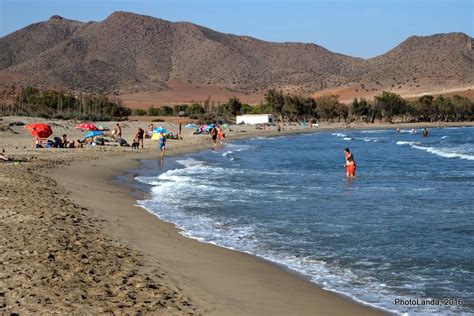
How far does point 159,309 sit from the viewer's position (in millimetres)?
6820

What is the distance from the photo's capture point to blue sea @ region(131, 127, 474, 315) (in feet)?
30.3

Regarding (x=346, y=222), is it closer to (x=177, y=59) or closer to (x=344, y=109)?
(x=344, y=109)

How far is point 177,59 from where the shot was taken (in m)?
182

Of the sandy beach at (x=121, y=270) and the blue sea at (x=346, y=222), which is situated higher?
the sandy beach at (x=121, y=270)

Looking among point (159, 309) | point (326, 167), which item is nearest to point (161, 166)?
point (326, 167)

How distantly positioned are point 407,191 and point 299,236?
9.31m

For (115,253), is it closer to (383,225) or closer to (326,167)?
(383,225)

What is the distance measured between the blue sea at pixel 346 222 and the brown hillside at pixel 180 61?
13020cm

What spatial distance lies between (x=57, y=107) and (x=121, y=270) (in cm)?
7227

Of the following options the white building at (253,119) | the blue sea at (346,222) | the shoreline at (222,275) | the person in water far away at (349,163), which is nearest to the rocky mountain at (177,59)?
the white building at (253,119)

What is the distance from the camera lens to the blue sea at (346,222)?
9234mm

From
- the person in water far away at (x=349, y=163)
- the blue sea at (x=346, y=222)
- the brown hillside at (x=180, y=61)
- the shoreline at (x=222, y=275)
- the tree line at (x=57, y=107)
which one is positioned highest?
the brown hillside at (x=180, y=61)

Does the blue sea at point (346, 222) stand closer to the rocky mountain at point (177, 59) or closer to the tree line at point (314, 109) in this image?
the tree line at point (314, 109)

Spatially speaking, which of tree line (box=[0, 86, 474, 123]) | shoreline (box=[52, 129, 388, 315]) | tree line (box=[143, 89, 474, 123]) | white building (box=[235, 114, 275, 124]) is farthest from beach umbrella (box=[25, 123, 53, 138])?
tree line (box=[143, 89, 474, 123])
